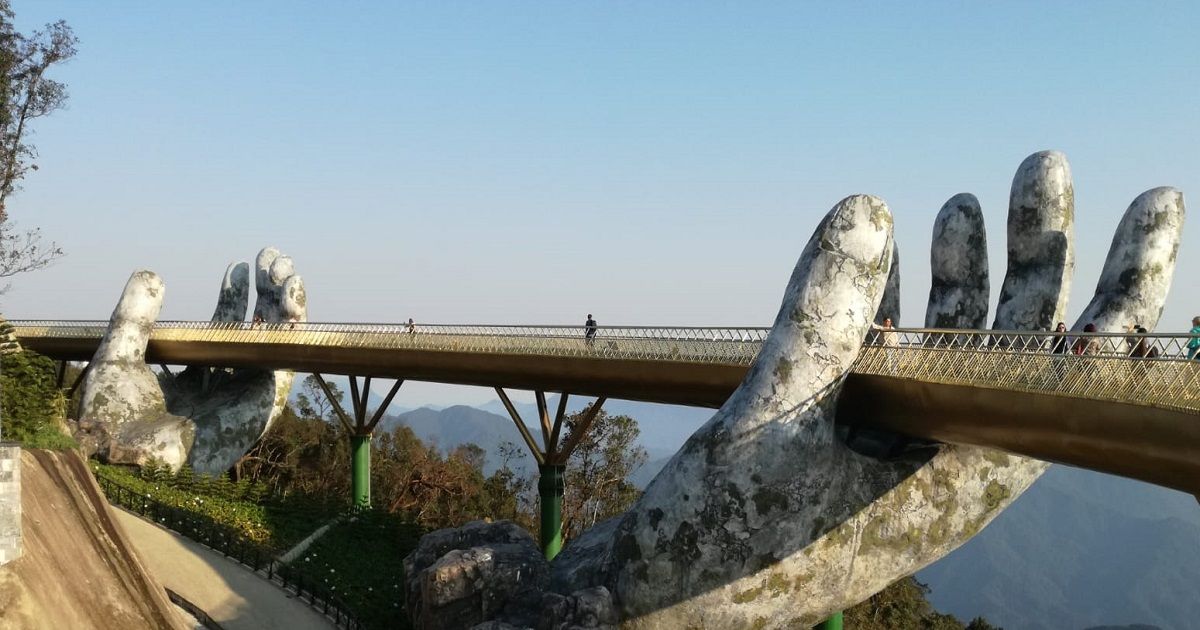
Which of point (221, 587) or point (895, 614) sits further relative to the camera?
point (895, 614)

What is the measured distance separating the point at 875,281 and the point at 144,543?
66.2 ft

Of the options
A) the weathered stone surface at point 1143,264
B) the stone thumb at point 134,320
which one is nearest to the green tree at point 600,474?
the stone thumb at point 134,320

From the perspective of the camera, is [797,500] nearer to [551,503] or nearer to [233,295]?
[551,503]

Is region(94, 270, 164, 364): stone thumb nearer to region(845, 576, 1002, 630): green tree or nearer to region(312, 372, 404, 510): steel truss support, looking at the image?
region(312, 372, 404, 510): steel truss support

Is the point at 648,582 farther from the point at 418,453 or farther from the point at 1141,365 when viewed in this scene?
the point at 418,453

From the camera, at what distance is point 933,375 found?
20.2 metres

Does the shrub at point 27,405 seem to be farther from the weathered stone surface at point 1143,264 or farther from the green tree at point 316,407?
the green tree at point 316,407

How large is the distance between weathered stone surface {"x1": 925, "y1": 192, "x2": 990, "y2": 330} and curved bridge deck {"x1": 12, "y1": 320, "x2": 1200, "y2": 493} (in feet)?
3.32

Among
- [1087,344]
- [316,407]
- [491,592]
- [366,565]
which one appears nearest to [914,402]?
[1087,344]

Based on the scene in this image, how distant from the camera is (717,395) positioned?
26719mm

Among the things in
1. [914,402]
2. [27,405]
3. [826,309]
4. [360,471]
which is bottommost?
[360,471]

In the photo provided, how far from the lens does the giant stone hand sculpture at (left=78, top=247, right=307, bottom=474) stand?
128 feet

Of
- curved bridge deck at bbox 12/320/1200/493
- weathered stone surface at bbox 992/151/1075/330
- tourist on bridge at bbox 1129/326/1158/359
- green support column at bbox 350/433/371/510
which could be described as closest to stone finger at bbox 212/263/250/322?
curved bridge deck at bbox 12/320/1200/493

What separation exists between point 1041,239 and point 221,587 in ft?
71.4
